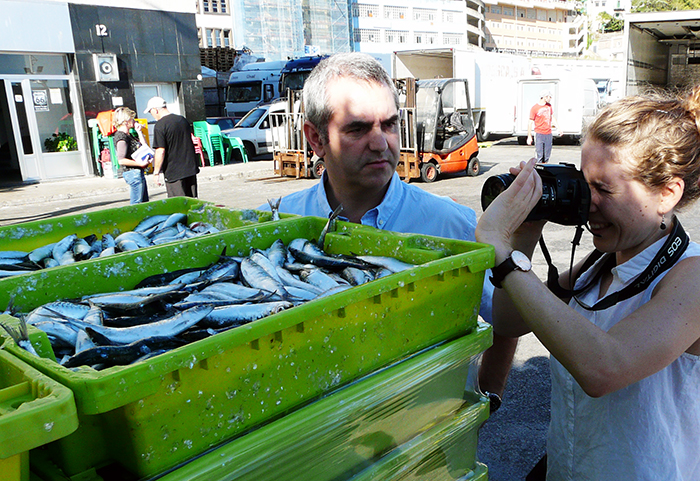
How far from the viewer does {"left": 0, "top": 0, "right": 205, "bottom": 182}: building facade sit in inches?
552

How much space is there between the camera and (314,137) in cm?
235

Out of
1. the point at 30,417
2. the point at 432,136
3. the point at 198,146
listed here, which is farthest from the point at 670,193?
the point at 198,146

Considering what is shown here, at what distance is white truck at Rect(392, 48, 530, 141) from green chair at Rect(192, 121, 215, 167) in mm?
6672

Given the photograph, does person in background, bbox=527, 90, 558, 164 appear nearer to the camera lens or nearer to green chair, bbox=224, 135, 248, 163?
green chair, bbox=224, 135, 248, 163

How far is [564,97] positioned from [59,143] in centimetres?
1660

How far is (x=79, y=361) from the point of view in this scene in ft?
3.46

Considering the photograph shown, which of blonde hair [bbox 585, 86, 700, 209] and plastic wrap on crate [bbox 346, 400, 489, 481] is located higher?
blonde hair [bbox 585, 86, 700, 209]

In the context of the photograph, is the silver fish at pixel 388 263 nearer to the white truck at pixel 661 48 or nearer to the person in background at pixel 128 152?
the person in background at pixel 128 152

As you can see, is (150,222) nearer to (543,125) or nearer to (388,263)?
A: (388,263)

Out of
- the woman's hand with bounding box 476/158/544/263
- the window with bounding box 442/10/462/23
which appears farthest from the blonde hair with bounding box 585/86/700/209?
the window with bounding box 442/10/462/23

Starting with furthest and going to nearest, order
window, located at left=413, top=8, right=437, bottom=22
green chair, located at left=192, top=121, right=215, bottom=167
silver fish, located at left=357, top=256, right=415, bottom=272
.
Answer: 1. window, located at left=413, top=8, right=437, bottom=22
2. green chair, located at left=192, top=121, right=215, bottom=167
3. silver fish, located at left=357, top=256, right=415, bottom=272

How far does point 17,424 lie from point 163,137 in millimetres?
7347

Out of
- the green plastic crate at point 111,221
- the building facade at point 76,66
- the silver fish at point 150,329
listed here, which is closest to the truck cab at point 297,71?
the building facade at point 76,66

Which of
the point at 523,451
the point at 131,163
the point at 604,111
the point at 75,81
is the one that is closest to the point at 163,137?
the point at 131,163
